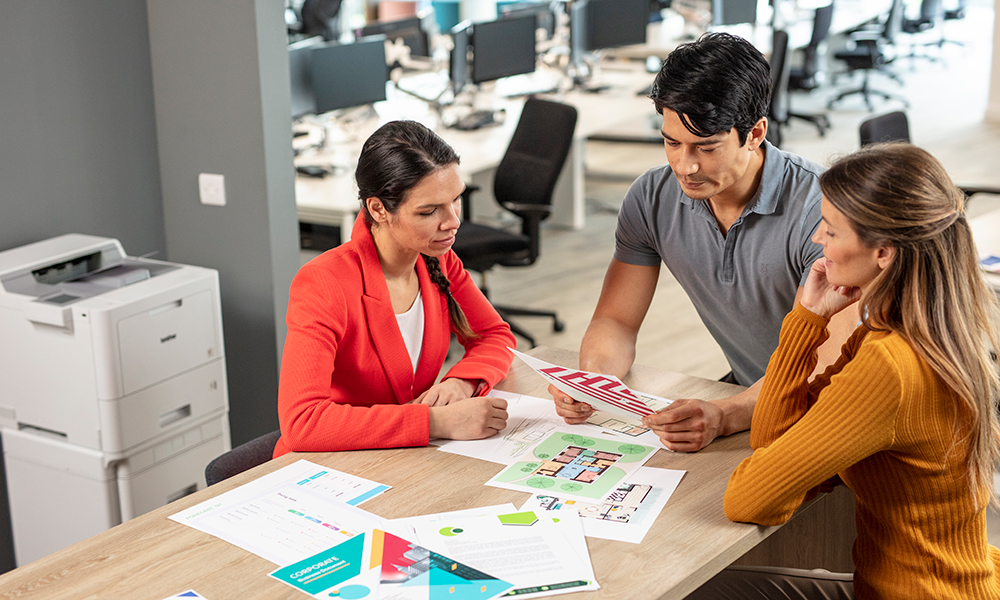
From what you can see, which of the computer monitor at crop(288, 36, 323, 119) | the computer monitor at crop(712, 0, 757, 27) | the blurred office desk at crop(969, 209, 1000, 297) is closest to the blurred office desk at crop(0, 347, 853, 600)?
the blurred office desk at crop(969, 209, 1000, 297)

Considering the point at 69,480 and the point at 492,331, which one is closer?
the point at 492,331

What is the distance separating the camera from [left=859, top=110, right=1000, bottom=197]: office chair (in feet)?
12.4

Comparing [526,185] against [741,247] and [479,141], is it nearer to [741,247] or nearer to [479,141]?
[479,141]

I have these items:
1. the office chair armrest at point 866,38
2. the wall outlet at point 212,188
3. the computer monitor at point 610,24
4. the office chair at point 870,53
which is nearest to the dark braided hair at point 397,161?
the wall outlet at point 212,188

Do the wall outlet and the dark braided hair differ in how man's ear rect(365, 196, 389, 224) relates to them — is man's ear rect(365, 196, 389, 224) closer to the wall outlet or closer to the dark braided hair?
the dark braided hair

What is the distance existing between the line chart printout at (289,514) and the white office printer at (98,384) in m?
1.00

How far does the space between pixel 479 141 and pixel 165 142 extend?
6.92 feet

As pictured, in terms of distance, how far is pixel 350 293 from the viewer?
1961 millimetres

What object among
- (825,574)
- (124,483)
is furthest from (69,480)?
(825,574)

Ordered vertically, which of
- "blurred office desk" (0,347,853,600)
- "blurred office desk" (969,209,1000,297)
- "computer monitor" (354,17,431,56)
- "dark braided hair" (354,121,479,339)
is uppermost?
"computer monitor" (354,17,431,56)

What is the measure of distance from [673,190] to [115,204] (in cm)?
180

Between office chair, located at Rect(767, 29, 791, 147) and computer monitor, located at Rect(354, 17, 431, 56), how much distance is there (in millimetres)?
2328

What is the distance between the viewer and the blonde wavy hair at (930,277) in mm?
1414

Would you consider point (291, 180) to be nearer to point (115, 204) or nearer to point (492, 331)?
point (115, 204)
